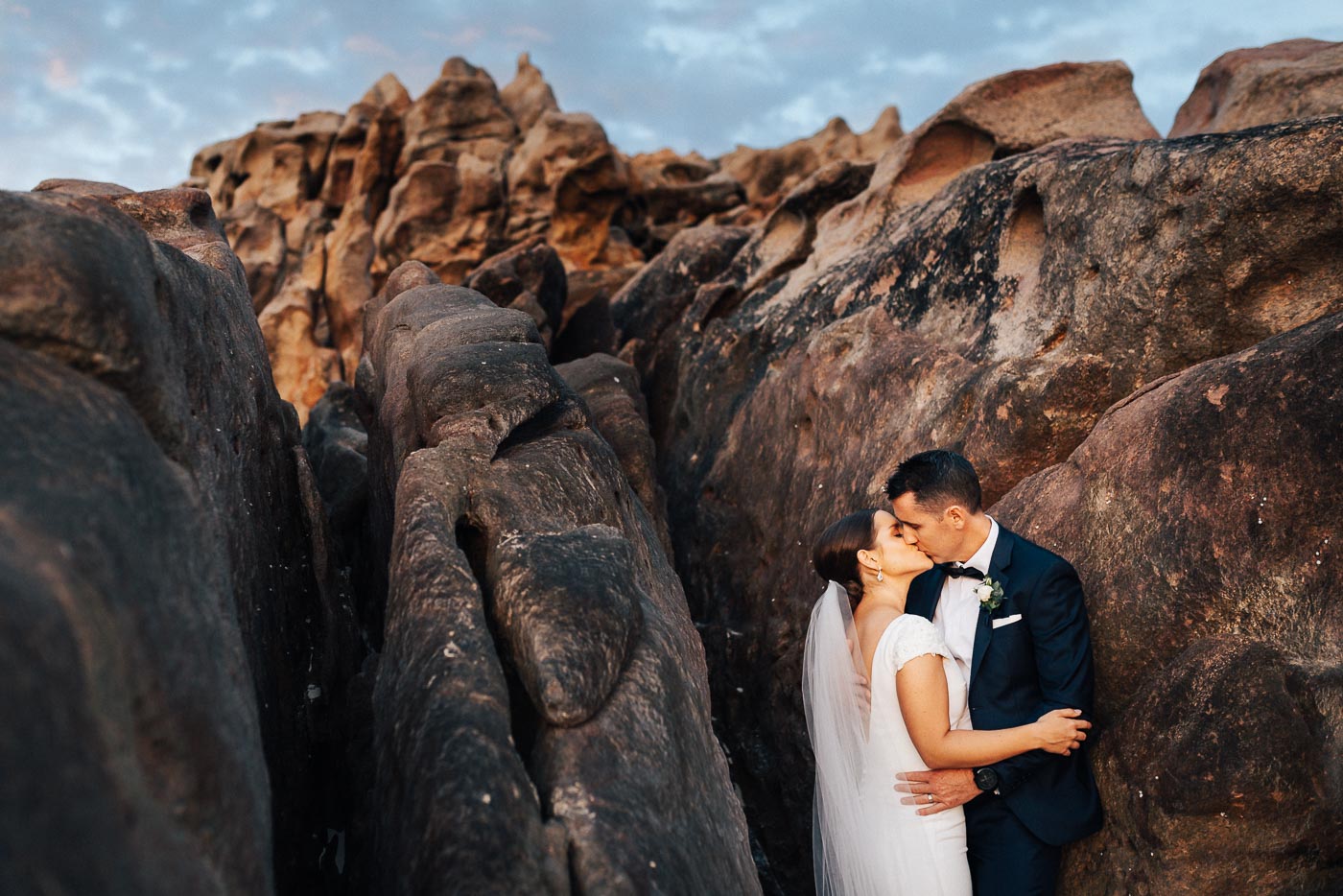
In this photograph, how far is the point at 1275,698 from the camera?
457 centimetres

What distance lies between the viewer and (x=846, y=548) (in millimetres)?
5438

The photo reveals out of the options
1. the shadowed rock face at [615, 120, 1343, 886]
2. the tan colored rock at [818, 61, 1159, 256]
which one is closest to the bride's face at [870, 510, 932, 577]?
the shadowed rock face at [615, 120, 1343, 886]

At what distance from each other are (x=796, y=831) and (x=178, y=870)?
19.6 ft

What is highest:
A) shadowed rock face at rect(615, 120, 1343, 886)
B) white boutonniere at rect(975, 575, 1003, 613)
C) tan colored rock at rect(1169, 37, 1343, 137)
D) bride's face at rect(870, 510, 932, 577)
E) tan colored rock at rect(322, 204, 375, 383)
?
tan colored rock at rect(322, 204, 375, 383)

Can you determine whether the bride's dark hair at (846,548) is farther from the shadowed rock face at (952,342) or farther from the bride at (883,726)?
the shadowed rock face at (952,342)

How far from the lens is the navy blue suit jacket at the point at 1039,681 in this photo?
489cm

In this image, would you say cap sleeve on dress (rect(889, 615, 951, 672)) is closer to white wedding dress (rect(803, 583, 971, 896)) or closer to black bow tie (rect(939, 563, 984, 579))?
white wedding dress (rect(803, 583, 971, 896))

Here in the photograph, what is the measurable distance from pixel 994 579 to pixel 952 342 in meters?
3.74

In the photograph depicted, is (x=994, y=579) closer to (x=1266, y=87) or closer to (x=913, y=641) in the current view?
(x=913, y=641)

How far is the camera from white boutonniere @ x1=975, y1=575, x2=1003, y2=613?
16.3ft

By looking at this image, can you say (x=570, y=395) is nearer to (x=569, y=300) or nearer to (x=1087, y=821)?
(x=1087, y=821)

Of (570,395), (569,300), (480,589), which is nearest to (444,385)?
(570,395)

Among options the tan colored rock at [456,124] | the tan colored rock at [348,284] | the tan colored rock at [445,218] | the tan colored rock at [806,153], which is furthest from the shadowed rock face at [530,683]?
the tan colored rock at [806,153]

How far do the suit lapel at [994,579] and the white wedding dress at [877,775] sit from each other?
12cm
